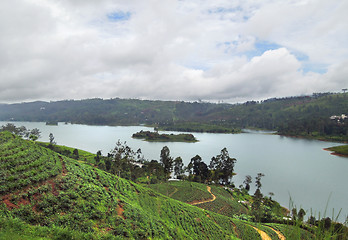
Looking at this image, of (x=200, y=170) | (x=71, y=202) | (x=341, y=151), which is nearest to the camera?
(x=71, y=202)

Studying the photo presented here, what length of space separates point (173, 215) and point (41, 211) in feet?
43.5

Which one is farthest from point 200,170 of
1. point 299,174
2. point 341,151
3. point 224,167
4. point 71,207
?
point 341,151

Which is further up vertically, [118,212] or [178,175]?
[118,212]

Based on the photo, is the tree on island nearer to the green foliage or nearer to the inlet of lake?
the inlet of lake

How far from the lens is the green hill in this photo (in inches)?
439

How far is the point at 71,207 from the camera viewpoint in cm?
1363

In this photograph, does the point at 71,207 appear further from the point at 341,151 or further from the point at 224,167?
the point at 341,151

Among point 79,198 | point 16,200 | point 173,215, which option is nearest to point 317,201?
point 173,215

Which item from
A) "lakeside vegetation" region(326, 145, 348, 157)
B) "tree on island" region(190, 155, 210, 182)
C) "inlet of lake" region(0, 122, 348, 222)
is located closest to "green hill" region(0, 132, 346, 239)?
"inlet of lake" region(0, 122, 348, 222)

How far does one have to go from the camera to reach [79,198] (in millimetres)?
14844

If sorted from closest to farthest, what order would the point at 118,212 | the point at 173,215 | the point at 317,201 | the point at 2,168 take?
the point at 2,168
the point at 118,212
the point at 173,215
the point at 317,201

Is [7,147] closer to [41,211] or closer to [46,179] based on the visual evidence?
[46,179]

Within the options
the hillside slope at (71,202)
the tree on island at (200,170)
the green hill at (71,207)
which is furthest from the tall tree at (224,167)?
the hillside slope at (71,202)

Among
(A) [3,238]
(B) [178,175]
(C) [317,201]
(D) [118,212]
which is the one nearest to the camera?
(A) [3,238]
